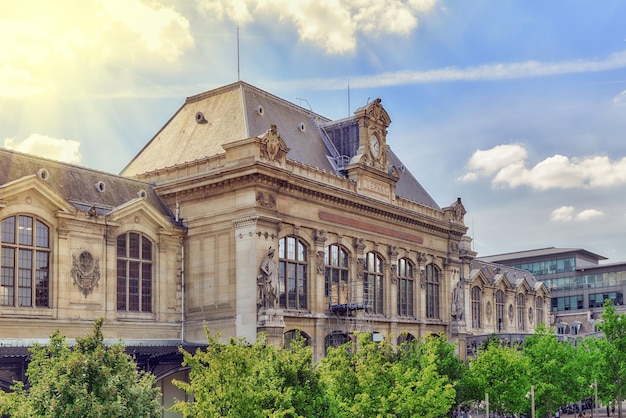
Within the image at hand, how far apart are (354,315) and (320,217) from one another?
303 inches

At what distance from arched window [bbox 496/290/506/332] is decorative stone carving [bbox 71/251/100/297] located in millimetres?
62792

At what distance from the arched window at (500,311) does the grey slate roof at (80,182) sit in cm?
5666

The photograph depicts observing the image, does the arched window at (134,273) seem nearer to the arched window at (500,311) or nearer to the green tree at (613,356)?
the green tree at (613,356)

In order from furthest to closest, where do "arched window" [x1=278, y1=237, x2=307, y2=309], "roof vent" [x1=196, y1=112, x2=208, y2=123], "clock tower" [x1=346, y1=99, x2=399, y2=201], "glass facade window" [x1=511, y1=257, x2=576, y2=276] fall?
"glass facade window" [x1=511, y1=257, x2=576, y2=276] < "clock tower" [x1=346, y1=99, x2=399, y2=201] < "roof vent" [x1=196, y1=112, x2=208, y2=123] < "arched window" [x1=278, y1=237, x2=307, y2=309]

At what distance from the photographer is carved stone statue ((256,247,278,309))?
54250 millimetres

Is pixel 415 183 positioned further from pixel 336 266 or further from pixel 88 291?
pixel 88 291

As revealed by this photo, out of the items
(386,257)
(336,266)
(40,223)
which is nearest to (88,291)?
(40,223)

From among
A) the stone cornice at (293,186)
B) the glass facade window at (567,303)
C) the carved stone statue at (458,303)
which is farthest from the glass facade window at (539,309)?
the stone cornice at (293,186)

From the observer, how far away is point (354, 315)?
62781 millimetres

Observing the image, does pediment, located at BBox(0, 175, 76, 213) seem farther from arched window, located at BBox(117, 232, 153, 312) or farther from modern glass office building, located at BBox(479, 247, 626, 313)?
modern glass office building, located at BBox(479, 247, 626, 313)

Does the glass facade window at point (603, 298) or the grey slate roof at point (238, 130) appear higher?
the grey slate roof at point (238, 130)

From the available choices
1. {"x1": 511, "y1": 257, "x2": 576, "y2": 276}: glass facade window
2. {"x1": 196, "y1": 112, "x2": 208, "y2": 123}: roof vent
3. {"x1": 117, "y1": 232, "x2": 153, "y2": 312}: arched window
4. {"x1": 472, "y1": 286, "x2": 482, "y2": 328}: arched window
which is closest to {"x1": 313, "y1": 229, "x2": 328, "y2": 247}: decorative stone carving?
{"x1": 117, "y1": 232, "x2": 153, "y2": 312}: arched window

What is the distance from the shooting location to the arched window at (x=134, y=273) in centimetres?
5434

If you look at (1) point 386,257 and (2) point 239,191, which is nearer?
(2) point 239,191
